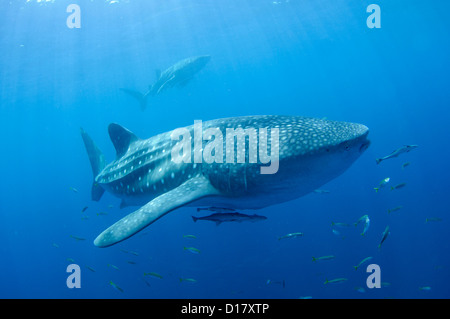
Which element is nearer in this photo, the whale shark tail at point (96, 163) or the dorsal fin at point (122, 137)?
the dorsal fin at point (122, 137)

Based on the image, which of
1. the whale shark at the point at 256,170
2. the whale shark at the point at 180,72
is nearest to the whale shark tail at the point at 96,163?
the whale shark at the point at 256,170

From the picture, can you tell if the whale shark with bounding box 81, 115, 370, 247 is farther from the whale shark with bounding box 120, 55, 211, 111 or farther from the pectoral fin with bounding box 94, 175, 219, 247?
the whale shark with bounding box 120, 55, 211, 111

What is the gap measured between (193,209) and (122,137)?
12922 millimetres

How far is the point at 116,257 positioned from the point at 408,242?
20351 mm

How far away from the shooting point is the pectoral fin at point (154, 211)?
3.99m

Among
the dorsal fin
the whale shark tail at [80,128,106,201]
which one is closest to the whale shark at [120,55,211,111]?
the whale shark tail at [80,128,106,201]

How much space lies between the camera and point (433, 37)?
69438 millimetres

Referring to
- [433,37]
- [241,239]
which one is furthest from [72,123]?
[433,37]

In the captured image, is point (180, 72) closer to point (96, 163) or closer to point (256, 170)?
point (96, 163)

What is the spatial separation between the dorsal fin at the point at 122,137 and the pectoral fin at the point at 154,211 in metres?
3.56

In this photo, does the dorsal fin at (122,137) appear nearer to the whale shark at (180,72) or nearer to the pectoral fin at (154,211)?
the pectoral fin at (154,211)

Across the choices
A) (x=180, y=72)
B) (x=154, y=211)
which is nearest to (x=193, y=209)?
(x=180, y=72)

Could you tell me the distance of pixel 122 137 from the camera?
760 centimetres

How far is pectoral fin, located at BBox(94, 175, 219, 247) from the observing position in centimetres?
399
